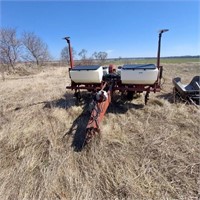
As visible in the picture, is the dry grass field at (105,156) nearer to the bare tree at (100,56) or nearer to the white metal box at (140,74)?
the white metal box at (140,74)

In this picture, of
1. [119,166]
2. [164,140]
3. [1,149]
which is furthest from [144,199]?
[1,149]

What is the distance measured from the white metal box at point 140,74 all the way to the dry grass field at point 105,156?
776 millimetres

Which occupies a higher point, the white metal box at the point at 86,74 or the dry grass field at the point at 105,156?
the white metal box at the point at 86,74

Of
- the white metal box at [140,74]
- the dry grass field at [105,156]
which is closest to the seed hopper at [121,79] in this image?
the white metal box at [140,74]

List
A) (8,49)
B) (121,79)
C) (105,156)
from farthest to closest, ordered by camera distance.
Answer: (8,49) → (121,79) → (105,156)

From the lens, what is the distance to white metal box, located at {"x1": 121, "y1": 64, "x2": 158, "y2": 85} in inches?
152

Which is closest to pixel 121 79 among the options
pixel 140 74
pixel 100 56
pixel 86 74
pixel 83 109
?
pixel 140 74

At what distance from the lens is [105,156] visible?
2.64 m

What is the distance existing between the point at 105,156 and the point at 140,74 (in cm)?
214

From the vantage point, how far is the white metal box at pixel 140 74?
12.6 feet

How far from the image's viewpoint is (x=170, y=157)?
2.55 m

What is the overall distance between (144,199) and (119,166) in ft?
1.86

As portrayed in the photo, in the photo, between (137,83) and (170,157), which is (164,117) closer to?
(137,83)

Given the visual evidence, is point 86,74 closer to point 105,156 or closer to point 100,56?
point 105,156
